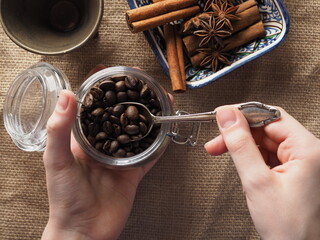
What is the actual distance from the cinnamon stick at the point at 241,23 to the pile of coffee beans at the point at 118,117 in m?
0.23

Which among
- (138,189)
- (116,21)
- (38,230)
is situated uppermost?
(116,21)

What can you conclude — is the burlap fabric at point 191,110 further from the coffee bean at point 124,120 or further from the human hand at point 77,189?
the coffee bean at point 124,120

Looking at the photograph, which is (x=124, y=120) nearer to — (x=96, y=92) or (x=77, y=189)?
(x=96, y=92)

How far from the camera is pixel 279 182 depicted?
0.69 metres

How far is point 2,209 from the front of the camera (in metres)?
1.08

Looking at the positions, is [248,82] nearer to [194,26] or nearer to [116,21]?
[194,26]

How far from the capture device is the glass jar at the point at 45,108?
0.81 metres

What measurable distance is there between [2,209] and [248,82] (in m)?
0.86

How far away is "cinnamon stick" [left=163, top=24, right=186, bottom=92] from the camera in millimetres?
941

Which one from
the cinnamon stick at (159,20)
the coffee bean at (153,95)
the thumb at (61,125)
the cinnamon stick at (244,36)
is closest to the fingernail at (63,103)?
the thumb at (61,125)

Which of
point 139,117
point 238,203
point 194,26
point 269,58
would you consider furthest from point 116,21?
point 238,203

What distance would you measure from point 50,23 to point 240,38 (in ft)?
1.81

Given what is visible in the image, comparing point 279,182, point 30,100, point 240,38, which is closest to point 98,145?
point 30,100

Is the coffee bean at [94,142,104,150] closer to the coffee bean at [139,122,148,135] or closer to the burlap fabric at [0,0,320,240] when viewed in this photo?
the coffee bean at [139,122,148,135]
